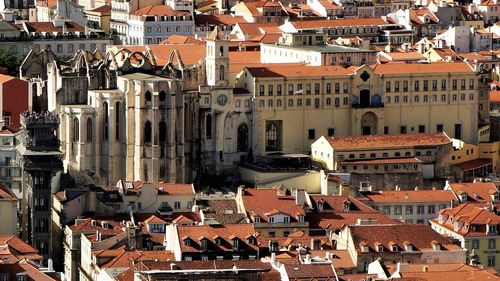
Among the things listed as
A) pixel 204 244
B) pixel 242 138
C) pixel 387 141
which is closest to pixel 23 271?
pixel 204 244

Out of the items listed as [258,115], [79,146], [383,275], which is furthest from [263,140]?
[383,275]

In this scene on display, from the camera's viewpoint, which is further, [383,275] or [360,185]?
[360,185]

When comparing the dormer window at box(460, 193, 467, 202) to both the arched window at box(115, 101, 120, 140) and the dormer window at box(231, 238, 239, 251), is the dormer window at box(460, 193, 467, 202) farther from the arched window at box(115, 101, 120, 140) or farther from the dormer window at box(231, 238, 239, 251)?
the dormer window at box(231, 238, 239, 251)

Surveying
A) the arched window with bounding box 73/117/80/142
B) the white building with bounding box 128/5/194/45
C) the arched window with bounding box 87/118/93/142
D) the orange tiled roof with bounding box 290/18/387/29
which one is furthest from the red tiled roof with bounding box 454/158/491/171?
the white building with bounding box 128/5/194/45

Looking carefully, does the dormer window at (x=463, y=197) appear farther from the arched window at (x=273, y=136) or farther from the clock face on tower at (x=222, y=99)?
the clock face on tower at (x=222, y=99)

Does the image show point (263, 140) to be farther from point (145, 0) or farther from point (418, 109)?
point (145, 0)
